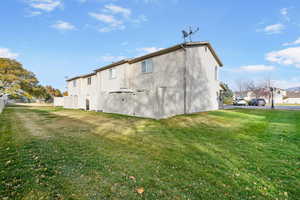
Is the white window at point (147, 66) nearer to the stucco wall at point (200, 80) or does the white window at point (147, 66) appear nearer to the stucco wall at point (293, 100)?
the stucco wall at point (200, 80)

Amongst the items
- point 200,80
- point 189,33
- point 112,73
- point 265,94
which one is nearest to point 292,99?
point 265,94

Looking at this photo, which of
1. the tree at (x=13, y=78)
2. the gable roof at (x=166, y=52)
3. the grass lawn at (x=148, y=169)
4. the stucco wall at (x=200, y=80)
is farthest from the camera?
the tree at (x=13, y=78)

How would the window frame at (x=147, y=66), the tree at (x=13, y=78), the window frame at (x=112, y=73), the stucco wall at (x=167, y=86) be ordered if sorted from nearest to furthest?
the stucco wall at (x=167, y=86)
the window frame at (x=147, y=66)
the window frame at (x=112, y=73)
the tree at (x=13, y=78)

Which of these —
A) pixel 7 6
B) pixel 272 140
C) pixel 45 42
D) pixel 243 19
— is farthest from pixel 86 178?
pixel 45 42

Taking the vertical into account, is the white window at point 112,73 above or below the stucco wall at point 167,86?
above

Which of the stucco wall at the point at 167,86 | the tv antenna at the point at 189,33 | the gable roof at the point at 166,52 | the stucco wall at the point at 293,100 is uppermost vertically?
the tv antenna at the point at 189,33

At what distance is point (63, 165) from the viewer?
358 centimetres

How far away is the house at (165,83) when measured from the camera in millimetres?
11352

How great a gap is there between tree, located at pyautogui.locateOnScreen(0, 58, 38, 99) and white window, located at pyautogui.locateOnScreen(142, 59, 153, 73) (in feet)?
82.6

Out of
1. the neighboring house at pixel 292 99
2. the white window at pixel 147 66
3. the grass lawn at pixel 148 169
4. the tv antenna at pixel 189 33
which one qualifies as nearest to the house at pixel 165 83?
the white window at pixel 147 66

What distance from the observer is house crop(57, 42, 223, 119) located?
11.4m

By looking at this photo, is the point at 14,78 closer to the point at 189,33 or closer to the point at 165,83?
the point at 165,83

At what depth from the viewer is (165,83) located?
1320cm

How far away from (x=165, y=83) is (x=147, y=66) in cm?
299
